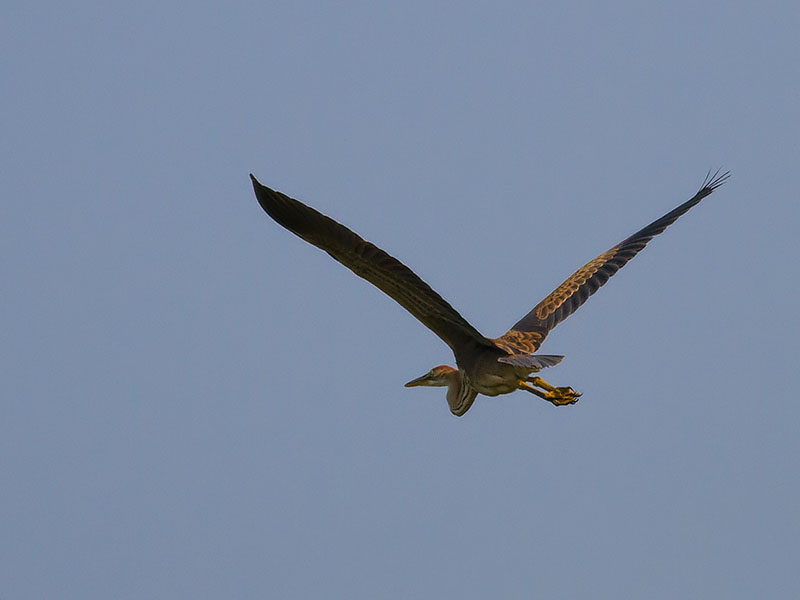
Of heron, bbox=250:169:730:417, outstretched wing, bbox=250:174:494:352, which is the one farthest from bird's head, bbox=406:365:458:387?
outstretched wing, bbox=250:174:494:352

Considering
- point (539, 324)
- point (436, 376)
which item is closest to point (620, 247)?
point (539, 324)

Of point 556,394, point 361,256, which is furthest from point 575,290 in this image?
point 361,256

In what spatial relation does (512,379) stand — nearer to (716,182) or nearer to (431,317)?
(431,317)

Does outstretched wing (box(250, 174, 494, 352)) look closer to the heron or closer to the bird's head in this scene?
the heron

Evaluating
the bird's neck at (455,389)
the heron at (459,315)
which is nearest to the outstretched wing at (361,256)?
the heron at (459,315)

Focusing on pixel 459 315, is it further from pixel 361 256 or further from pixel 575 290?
pixel 575 290

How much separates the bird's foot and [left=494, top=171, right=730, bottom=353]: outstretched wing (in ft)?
1.93

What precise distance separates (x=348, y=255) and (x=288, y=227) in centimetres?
73

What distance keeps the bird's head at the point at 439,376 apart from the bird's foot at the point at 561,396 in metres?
1.25

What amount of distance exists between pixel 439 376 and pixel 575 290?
255 cm

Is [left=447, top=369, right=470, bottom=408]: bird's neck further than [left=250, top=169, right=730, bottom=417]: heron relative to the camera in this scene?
Yes

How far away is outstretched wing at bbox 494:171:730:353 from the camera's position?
17.3m

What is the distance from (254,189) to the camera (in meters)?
13.6

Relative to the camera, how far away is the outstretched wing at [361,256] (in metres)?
13.7
